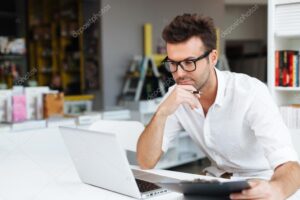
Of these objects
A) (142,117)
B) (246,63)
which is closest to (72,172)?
(142,117)

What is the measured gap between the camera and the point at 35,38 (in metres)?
6.52

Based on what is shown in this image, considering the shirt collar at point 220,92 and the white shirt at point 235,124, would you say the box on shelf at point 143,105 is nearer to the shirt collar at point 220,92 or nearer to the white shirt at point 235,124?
the white shirt at point 235,124

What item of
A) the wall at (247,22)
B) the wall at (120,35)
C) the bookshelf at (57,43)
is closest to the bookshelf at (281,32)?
the wall at (120,35)

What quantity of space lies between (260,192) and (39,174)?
3.37 feet

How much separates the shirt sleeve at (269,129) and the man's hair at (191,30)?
0.97 feet

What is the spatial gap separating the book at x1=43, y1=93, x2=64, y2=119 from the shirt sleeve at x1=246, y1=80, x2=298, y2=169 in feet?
6.62

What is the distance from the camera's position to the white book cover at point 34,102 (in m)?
3.26

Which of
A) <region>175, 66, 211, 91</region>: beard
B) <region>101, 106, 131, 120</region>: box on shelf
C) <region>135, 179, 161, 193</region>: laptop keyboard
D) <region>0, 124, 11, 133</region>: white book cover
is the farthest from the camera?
<region>101, 106, 131, 120</region>: box on shelf

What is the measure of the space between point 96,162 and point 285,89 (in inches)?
73.1

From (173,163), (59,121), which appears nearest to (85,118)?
(59,121)

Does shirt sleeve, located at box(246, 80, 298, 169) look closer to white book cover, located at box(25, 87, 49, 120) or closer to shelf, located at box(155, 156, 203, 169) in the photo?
white book cover, located at box(25, 87, 49, 120)

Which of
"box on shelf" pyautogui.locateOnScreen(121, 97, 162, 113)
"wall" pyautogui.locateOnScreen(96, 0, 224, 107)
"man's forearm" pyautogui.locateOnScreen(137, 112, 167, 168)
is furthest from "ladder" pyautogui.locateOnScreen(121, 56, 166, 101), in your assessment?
"man's forearm" pyautogui.locateOnScreen(137, 112, 167, 168)

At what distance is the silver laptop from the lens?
1.32 metres

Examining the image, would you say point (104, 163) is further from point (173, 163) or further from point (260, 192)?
point (173, 163)
